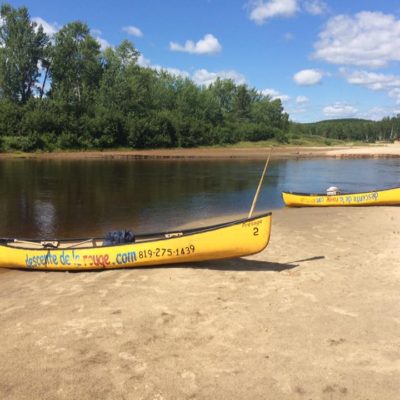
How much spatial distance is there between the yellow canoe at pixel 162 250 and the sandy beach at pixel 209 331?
32cm

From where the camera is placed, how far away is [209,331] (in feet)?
23.9

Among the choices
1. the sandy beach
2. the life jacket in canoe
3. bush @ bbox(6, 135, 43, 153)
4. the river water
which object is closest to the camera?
the sandy beach

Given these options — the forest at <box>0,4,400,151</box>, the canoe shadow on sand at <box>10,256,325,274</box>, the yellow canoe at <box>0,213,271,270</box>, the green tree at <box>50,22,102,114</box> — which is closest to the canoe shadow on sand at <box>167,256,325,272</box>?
the canoe shadow on sand at <box>10,256,325,274</box>

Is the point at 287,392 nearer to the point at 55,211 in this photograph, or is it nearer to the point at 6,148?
the point at 55,211

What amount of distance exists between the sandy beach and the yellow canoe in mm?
317

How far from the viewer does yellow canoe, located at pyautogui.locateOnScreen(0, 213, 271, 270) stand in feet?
33.5

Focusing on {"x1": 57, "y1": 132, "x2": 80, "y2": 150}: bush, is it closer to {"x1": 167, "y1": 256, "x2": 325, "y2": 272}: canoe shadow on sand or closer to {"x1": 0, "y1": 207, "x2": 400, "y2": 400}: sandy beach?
{"x1": 0, "y1": 207, "x2": 400, "y2": 400}: sandy beach

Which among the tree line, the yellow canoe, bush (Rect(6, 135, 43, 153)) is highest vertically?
the tree line

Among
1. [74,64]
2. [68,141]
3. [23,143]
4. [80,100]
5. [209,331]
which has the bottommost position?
[209,331]

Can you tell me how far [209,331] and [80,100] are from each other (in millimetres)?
81620

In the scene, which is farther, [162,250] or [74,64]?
[74,64]

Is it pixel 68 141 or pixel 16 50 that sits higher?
pixel 16 50

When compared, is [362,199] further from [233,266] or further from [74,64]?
[74,64]

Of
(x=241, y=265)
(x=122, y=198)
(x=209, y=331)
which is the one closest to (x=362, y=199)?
(x=241, y=265)
